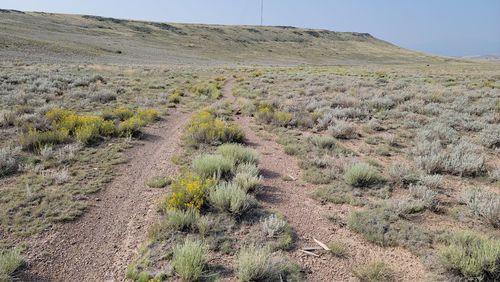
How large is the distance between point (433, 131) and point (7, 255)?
11.7m

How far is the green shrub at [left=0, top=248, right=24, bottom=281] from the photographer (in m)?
Result: 4.07

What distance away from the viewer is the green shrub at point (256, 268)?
4.18 meters

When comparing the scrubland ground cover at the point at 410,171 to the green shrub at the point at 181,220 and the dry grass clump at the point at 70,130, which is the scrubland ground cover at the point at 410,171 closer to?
the green shrub at the point at 181,220

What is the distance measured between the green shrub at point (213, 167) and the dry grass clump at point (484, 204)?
15.5 feet

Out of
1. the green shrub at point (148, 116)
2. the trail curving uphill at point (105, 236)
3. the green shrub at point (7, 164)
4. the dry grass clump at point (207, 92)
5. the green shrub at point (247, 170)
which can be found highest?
the dry grass clump at point (207, 92)

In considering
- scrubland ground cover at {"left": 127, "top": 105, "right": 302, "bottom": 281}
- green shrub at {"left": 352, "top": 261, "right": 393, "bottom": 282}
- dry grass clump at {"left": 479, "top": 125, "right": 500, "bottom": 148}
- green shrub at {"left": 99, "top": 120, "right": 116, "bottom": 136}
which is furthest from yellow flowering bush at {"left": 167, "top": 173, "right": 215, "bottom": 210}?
dry grass clump at {"left": 479, "top": 125, "right": 500, "bottom": 148}

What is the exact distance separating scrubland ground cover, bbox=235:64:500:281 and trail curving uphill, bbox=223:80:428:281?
170 mm

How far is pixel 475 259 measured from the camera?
4234mm

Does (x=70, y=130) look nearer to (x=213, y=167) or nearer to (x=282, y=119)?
(x=213, y=167)

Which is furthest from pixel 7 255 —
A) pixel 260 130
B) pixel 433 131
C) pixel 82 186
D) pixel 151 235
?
pixel 433 131

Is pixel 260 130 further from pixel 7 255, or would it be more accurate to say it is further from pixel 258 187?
pixel 7 255

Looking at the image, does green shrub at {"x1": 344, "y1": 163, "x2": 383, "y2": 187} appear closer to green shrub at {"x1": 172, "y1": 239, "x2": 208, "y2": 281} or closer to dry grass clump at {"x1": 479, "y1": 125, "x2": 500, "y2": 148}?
green shrub at {"x1": 172, "y1": 239, "x2": 208, "y2": 281}

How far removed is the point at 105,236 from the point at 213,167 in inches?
104

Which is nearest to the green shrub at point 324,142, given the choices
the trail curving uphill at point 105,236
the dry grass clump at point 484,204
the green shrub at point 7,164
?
the dry grass clump at point 484,204
